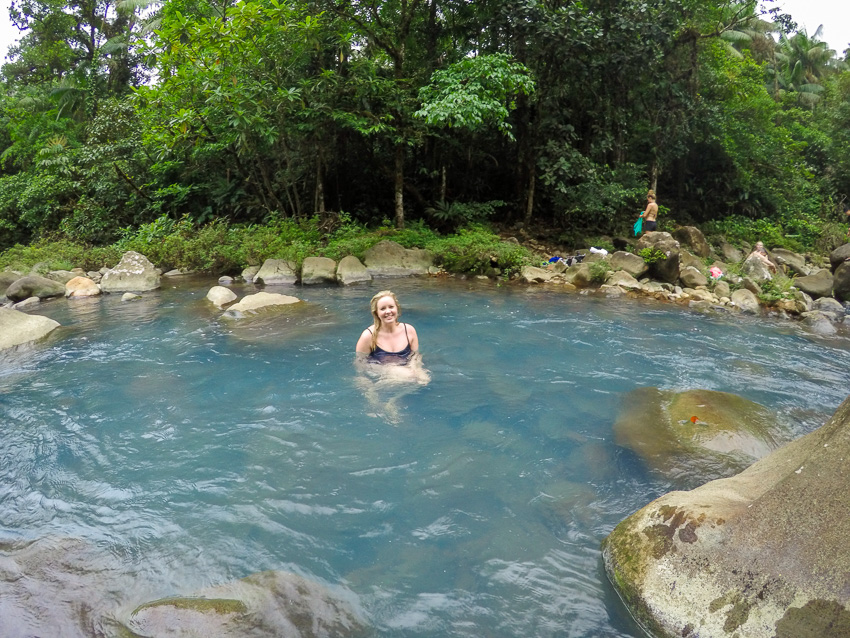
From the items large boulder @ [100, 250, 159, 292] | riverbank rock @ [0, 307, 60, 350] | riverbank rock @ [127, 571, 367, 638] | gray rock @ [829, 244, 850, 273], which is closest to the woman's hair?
riverbank rock @ [127, 571, 367, 638]

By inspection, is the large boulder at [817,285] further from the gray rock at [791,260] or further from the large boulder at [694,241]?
the large boulder at [694,241]

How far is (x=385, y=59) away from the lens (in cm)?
1598

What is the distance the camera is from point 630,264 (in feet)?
41.1

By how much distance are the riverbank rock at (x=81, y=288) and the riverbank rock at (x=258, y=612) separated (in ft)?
37.3

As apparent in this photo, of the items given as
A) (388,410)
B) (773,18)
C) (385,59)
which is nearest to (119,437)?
(388,410)

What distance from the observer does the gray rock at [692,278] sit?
39.5 ft

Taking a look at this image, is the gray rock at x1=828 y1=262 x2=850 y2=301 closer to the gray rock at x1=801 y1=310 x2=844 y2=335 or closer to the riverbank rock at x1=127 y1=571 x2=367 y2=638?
the gray rock at x1=801 y1=310 x2=844 y2=335

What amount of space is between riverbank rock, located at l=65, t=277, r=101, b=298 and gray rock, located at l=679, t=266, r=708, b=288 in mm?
12912

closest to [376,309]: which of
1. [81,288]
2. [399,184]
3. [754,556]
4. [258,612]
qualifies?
[258,612]

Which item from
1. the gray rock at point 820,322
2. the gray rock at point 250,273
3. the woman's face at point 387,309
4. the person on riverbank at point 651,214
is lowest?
the gray rock at point 820,322

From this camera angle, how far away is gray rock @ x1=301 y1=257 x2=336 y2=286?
12914mm

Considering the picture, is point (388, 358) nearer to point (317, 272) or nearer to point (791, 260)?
point (317, 272)

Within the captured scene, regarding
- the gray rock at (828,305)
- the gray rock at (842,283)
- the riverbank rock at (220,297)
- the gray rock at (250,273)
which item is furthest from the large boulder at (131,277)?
the gray rock at (842,283)

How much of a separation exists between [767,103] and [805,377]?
15.6 meters
